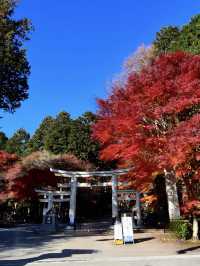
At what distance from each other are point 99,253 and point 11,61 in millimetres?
9114

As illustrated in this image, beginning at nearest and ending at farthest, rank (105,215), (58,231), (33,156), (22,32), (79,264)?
1. (79,264)
2. (22,32)
3. (58,231)
4. (33,156)
5. (105,215)

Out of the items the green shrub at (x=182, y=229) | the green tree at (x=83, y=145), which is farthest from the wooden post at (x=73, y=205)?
the green tree at (x=83, y=145)

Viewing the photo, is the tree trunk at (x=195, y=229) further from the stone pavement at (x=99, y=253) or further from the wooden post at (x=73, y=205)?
the wooden post at (x=73, y=205)

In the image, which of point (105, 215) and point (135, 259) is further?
point (105, 215)

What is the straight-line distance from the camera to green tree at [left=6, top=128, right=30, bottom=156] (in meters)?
50.9

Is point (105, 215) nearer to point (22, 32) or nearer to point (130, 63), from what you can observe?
point (130, 63)

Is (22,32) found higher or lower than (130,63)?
lower

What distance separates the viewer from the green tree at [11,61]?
1611 centimetres

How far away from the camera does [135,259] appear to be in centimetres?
1118

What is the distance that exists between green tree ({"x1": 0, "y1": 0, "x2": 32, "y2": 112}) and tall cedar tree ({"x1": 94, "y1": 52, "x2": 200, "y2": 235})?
4507mm

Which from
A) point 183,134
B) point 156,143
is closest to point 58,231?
point 156,143

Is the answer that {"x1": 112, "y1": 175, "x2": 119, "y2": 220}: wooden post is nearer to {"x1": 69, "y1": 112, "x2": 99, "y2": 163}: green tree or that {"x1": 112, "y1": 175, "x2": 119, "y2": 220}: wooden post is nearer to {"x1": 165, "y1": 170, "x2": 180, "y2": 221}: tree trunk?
{"x1": 165, "y1": 170, "x2": 180, "y2": 221}: tree trunk

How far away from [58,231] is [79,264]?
39.5 ft

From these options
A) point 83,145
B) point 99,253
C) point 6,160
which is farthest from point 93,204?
point 99,253
